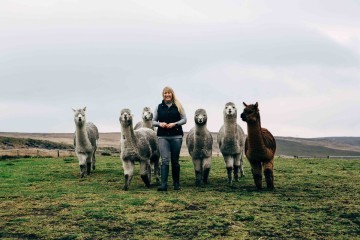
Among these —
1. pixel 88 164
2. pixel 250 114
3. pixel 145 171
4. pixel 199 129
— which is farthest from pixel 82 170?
pixel 250 114

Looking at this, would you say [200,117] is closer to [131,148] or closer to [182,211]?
[131,148]

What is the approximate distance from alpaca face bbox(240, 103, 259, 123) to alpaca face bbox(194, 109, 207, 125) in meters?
1.41

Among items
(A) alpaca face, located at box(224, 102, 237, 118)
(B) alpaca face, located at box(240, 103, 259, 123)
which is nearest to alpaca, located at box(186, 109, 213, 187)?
(A) alpaca face, located at box(224, 102, 237, 118)

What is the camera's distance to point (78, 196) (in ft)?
35.5

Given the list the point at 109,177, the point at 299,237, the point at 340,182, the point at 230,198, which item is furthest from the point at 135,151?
the point at 340,182

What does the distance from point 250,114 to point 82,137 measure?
6.05m

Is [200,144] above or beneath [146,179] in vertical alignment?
above

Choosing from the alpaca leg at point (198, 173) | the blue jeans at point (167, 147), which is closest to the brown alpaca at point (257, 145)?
the alpaca leg at point (198, 173)

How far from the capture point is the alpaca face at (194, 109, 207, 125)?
12.0 m

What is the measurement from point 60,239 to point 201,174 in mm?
6007

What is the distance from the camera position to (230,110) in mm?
12258

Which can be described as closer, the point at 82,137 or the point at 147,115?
the point at 82,137

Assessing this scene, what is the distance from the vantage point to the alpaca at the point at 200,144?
476 inches

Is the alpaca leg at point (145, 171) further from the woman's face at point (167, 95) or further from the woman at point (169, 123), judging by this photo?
the woman's face at point (167, 95)
